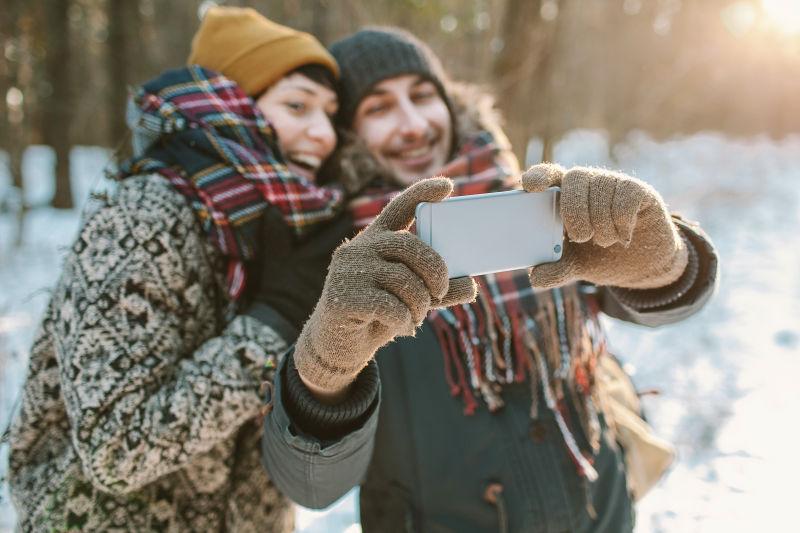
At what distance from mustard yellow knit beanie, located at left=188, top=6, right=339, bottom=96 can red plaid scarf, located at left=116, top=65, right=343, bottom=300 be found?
15cm

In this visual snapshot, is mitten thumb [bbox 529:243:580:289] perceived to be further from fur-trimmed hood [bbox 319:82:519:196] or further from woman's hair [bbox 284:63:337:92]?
woman's hair [bbox 284:63:337:92]

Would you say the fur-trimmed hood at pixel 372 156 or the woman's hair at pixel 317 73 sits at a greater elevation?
the woman's hair at pixel 317 73

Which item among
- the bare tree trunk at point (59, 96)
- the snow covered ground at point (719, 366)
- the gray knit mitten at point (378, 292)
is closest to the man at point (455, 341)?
the gray knit mitten at point (378, 292)

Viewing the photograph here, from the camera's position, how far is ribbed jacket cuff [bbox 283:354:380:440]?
3.61 ft

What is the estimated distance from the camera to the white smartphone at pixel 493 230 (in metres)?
1.02

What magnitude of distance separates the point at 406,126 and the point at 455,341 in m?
0.77

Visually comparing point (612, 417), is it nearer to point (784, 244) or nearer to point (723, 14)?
point (784, 244)

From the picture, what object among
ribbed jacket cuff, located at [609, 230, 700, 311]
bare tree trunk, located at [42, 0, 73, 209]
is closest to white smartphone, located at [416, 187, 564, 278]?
ribbed jacket cuff, located at [609, 230, 700, 311]

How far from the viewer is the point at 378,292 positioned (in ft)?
2.97

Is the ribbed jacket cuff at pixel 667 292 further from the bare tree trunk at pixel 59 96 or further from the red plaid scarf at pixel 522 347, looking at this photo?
the bare tree trunk at pixel 59 96

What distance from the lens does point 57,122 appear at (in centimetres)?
888

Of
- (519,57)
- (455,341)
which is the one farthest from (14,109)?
(455,341)

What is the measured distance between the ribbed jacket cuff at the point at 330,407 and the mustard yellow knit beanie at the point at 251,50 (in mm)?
962

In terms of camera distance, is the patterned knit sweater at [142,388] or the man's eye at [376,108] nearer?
the patterned knit sweater at [142,388]
